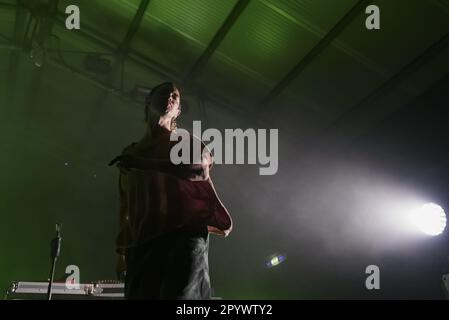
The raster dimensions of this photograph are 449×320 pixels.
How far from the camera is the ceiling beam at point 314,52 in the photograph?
3.51 metres

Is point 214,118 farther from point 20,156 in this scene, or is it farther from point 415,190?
point 20,156

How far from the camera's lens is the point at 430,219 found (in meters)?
3.27

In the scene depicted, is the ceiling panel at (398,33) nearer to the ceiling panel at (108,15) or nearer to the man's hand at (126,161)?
the ceiling panel at (108,15)

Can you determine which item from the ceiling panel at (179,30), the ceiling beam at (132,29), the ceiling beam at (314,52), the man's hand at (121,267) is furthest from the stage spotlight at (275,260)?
the man's hand at (121,267)

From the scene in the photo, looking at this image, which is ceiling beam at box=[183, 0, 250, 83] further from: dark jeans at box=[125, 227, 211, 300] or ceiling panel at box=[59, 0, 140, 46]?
dark jeans at box=[125, 227, 211, 300]

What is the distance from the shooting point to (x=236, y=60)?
441 cm

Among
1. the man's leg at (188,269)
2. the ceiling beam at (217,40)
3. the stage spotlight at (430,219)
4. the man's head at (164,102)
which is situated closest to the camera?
the man's leg at (188,269)

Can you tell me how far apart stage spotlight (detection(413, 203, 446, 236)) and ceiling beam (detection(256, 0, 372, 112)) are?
150 centimetres

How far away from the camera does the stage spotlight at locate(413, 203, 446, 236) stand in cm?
315

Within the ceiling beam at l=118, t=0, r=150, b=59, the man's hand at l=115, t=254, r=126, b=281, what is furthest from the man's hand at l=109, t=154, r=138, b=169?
the ceiling beam at l=118, t=0, r=150, b=59

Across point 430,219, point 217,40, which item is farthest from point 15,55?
point 430,219

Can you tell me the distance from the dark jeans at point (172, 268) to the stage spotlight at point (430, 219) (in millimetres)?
2555

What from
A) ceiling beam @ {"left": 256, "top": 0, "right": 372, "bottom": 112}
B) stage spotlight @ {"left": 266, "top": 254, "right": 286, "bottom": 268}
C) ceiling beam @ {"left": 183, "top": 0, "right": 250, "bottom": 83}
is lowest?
stage spotlight @ {"left": 266, "top": 254, "right": 286, "bottom": 268}

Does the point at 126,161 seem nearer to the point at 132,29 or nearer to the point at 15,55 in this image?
the point at 132,29
